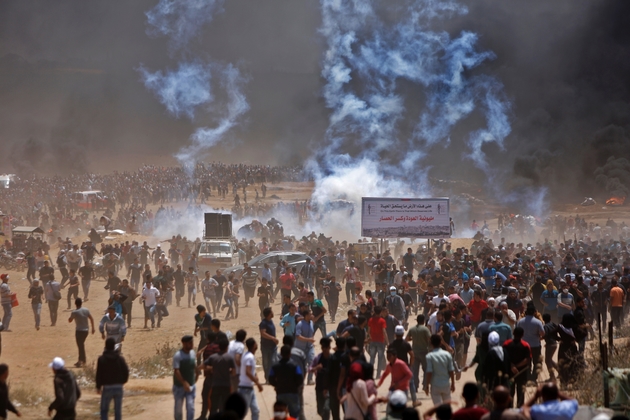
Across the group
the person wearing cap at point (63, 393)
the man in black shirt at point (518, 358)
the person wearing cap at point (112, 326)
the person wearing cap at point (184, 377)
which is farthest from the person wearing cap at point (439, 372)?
the person wearing cap at point (112, 326)

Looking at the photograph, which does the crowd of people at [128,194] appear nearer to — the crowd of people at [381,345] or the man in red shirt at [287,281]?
the man in red shirt at [287,281]

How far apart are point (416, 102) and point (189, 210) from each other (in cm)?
2756

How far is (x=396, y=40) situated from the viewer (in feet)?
186

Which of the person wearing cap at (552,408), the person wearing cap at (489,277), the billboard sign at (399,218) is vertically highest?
the billboard sign at (399,218)

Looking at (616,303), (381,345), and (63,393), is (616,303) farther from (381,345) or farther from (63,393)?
(63,393)

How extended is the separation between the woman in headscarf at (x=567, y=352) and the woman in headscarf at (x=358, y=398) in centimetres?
399

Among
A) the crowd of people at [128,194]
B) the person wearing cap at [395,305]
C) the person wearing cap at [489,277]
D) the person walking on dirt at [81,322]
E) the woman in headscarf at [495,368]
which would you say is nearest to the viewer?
the woman in headscarf at [495,368]

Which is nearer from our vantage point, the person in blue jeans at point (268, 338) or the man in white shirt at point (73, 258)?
the person in blue jeans at point (268, 338)

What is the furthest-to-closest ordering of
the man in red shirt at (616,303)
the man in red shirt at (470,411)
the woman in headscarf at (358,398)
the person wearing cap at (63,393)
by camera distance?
the man in red shirt at (616,303), the person wearing cap at (63,393), the woman in headscarf at (358,398), the man in red shirt at (470,411)

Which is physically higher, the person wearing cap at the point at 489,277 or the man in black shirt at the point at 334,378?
the person wearing cap at the point at 489,277

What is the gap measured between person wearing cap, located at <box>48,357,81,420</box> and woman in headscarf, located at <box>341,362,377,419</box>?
3.22 meters

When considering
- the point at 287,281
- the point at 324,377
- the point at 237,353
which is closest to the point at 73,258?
the point at 287,281

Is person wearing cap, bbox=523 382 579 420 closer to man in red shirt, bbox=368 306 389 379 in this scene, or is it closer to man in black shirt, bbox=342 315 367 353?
man in black shirt, bbox=342 315 367 353

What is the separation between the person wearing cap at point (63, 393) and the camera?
A: 7.71 meters
